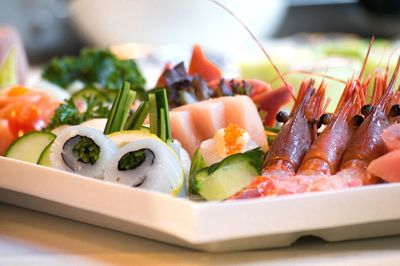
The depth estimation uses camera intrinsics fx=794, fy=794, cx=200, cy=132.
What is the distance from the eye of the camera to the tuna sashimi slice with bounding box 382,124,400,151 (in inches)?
65.7

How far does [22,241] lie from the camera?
1.64m

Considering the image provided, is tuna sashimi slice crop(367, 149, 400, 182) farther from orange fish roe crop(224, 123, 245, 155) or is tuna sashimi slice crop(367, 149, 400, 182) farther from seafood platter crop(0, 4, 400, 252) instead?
orange fish roe crop(224, 123, 245, 155)

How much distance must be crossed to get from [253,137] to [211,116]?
129 mm

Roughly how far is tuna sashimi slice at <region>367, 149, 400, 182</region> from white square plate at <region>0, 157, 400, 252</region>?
10 centimetres

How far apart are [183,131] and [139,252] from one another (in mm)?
525

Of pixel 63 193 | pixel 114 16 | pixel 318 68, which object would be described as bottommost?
pixel 114 16

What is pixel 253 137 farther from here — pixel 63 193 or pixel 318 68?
pixel 318 68

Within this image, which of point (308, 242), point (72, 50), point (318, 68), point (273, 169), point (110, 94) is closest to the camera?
point (308, 242)

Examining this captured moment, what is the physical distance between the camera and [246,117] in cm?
198

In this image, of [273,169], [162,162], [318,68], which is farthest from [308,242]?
[318,68]

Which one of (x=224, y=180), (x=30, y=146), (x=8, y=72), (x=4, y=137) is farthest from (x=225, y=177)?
(x=8, y=72)

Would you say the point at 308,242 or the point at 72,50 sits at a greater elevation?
the point at 308,242

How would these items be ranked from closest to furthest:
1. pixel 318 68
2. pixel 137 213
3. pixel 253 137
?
1. pixel 137 213
2. pixel 253 137
3. pixel 318 68

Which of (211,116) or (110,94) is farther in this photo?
(110,94)
